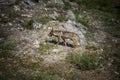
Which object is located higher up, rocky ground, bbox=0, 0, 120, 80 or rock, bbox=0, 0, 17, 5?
rock, bbox=0, 0, 17, 5

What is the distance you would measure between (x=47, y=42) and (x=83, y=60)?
198cm

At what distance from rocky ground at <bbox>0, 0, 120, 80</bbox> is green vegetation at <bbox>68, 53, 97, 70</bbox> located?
134 mm

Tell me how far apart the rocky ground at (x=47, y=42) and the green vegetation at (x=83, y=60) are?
0.44 ft

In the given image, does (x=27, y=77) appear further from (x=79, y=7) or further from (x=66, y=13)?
(x=79, y=7)

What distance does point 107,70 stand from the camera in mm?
9195

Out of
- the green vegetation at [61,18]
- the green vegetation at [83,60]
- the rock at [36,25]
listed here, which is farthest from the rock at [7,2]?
the green vegetation at [83,60]

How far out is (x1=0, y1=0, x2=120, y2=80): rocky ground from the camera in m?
8.80

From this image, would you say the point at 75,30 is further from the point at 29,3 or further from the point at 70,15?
the point at 29,3

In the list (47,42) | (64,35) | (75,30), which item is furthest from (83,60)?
(75,30)

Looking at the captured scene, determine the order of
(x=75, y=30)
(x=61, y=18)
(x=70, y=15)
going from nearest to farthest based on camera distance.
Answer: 1. (x=75, y=30)
2. (x=61, y=18)
3. (x=70, y=15)

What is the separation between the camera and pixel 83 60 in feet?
30.9

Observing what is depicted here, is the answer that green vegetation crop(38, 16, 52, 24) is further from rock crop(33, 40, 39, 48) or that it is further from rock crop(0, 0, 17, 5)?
rock crop(0, 0, 17, 5)

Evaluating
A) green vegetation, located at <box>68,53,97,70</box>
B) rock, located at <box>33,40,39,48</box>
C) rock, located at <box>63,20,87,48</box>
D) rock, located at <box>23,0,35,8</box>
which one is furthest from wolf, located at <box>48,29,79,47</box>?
rock, located at <box>23,0,35,8</box>

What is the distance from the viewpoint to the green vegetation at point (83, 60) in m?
9.19
